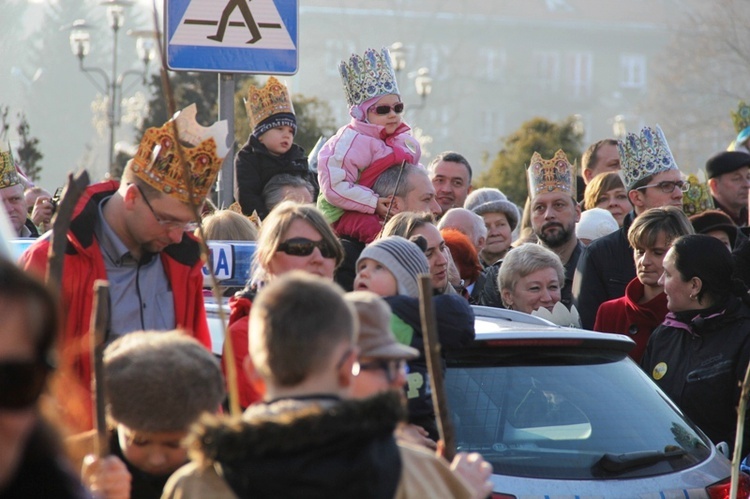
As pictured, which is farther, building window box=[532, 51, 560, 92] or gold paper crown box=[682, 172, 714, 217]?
building window box=[532, 51, 560, 92]

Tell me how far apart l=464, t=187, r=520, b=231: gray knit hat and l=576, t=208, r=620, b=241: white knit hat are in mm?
455

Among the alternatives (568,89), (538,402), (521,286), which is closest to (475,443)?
(538,402)

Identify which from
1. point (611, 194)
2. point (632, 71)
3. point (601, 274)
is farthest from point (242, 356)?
point (632, 71)

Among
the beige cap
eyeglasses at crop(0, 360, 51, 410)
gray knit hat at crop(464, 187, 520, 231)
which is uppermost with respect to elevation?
eyeglasses at crop(0, 360, 51, 410)

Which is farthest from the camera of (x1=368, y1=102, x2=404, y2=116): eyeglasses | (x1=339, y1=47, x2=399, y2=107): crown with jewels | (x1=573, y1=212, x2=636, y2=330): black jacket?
(x1=339, y1=47, x2=399, y2=107): crown with jewels

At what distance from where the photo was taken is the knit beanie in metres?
8.72

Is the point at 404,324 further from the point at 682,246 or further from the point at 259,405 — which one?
the point at 682,246

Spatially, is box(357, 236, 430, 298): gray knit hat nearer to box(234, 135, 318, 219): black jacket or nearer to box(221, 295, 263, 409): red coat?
box(221, 295, 263, 409): red coat

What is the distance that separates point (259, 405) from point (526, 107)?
8314 centimetres

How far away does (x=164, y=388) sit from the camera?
333 cm

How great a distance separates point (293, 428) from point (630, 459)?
7.83 ft

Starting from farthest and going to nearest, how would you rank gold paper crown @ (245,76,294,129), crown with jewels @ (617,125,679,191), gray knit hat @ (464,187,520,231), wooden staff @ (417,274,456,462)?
1. gray knit hat @ (464,187,520,231)
2. gold paper crown @ (245,76,294,129)
3. crown with jewels @ (617,125,679,191)
4. wooden staff @ (417,274,456,462)

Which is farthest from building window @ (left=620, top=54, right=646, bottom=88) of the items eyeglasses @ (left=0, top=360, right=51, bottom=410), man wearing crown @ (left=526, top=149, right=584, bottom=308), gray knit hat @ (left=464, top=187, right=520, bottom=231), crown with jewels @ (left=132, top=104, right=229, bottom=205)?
eyeglasses @ (left=0, top=360, right=51, bottom=410)

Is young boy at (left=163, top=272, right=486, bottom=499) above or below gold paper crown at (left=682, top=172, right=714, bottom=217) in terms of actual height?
above
